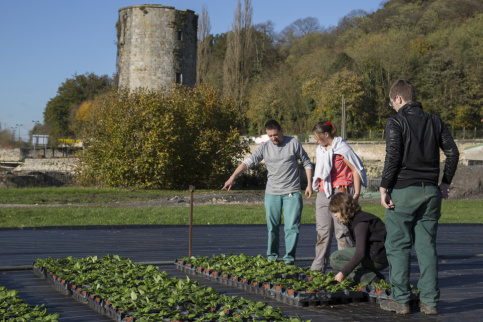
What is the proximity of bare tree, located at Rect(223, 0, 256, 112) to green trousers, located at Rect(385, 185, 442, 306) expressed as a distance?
182 ft

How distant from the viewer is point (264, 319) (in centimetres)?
506

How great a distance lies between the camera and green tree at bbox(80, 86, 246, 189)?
121ft

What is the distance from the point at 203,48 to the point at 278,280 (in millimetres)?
52852

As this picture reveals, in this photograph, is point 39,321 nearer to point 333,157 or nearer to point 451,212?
point 333,157

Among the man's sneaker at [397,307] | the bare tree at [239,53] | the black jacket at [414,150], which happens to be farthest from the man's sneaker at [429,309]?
the bare tree at [239,53]

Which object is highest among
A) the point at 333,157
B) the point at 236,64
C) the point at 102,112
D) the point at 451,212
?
the point at 236,64

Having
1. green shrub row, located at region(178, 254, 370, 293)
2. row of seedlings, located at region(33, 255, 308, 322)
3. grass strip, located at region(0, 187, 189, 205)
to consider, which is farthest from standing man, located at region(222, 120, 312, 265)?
grass strip, located at region(0, 187, 189, 205)

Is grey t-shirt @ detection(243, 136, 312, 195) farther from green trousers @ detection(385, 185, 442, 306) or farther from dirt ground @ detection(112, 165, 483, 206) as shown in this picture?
dirt ground @ detection(112, 165, 483, 206)

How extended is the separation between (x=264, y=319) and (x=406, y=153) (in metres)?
1.98

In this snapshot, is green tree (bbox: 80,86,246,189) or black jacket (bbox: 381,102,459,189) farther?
green tree (bbox: 80,86,246,189)

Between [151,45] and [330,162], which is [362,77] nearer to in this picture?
[151,45]

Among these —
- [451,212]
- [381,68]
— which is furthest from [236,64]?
[451,212]

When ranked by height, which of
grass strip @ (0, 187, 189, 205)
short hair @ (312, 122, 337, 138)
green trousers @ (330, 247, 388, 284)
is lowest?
grass strip @ (0, 187, 189, 205)

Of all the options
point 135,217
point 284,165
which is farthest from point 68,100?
point 284,165
